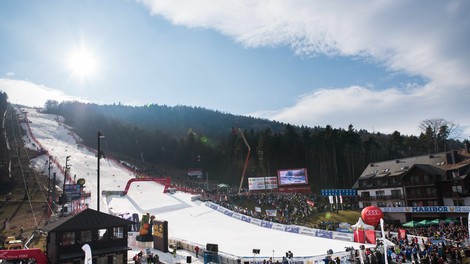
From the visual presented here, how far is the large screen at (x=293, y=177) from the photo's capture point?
68000 mm

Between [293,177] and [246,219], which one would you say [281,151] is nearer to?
[293,177]

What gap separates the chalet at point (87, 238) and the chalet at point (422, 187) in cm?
3918

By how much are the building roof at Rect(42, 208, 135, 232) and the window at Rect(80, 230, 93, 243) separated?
35 cm

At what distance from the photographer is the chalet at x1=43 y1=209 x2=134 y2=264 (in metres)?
23.8

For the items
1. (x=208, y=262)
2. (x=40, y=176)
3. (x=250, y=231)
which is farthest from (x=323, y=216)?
(x=40, y=176)

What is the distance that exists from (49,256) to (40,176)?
182 ft

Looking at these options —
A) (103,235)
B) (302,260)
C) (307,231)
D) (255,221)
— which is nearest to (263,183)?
(255,221)

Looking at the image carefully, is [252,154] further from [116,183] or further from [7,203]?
[7,203]

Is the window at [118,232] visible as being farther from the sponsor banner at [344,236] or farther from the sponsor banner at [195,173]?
the sponsor banner at [195,173]

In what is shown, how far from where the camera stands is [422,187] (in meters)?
53.1

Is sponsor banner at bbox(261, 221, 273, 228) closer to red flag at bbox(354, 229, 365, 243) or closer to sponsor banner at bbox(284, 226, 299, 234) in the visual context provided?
sponsor banner at bbox(284, 226, 299, 234)

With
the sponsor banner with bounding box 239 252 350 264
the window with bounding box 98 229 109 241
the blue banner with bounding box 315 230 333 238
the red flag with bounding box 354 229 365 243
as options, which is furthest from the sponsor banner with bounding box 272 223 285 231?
the window with bounding box 98 229 109 241

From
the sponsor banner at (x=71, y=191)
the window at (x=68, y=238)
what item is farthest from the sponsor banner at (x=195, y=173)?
the window at (x=68, y=238)

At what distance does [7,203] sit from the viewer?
55.2m
